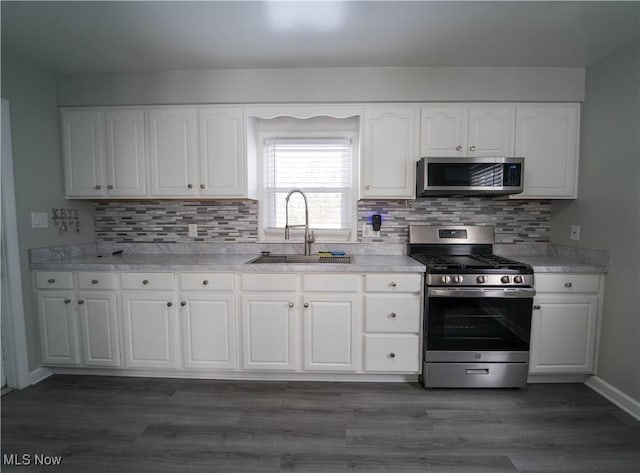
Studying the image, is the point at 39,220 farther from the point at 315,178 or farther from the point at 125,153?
the point at 315,178

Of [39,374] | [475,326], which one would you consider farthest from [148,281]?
[475,326]

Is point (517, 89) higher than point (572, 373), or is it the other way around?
point (517, 89)

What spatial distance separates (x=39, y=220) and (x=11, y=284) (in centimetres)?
51

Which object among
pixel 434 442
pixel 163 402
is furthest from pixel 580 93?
pixel 163 402

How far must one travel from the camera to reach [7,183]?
2.03 m

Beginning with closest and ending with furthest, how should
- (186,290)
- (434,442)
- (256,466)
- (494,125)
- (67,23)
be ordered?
(256,466) < (434,442) < (67,23) < (186,290) < (494,125)

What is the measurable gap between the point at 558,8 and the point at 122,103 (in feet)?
10.3

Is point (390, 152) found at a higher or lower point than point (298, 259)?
higher

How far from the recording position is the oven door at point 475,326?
2.04m

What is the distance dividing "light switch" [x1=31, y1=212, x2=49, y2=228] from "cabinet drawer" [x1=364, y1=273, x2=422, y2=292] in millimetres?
2601

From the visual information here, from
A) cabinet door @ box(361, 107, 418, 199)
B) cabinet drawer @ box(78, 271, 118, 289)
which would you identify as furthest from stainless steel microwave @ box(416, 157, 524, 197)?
cabinet drawer @ box(78, 271, 118, 289)

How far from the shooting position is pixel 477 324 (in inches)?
82.3

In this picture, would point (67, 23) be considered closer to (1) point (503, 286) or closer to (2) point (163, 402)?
(2) point (163, 402)

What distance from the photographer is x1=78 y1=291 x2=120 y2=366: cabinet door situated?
85.1 inches
